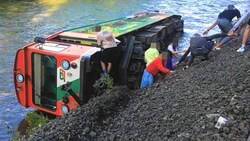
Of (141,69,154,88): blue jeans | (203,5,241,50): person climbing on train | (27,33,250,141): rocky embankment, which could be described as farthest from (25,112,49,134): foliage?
(203,5,241,50): person climbing on train

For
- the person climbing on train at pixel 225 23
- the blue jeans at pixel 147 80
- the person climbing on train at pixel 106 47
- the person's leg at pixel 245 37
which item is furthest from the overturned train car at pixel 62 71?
the person climbing on train at pixel 225 23

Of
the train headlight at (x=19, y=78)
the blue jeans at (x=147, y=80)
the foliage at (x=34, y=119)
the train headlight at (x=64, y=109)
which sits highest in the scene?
the train headlight at (x=19, y=78)

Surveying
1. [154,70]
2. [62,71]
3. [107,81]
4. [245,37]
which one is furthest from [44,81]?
[245,37]

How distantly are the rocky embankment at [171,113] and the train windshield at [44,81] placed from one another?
123cm

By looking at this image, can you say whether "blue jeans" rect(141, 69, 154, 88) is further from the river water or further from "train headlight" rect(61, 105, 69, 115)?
the river water

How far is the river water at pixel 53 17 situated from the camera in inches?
492

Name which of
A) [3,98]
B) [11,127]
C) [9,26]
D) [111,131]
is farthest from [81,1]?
[111,131]

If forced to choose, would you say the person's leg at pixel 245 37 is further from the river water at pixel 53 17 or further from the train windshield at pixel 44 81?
the river water at pixel 53 17

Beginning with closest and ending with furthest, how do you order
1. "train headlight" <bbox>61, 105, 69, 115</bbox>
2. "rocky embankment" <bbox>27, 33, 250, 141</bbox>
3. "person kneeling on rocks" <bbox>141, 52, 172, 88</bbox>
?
1. "rocky embankment" <bbox>27, 33, 250, 141</bbox>
2. "train headlight" <bbox>61, 105, 69, 115</bbox>
3. "person kneeling on rocks" <bbox>141, 52, 172, 88</bbox>

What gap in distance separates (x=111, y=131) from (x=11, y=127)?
11.7 feet

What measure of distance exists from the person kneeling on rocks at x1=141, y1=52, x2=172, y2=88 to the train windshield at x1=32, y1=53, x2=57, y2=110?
7.43 ft

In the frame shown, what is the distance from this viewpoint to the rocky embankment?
6141mm

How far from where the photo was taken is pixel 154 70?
9.84 metres

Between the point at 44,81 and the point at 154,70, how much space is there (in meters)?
2.61
